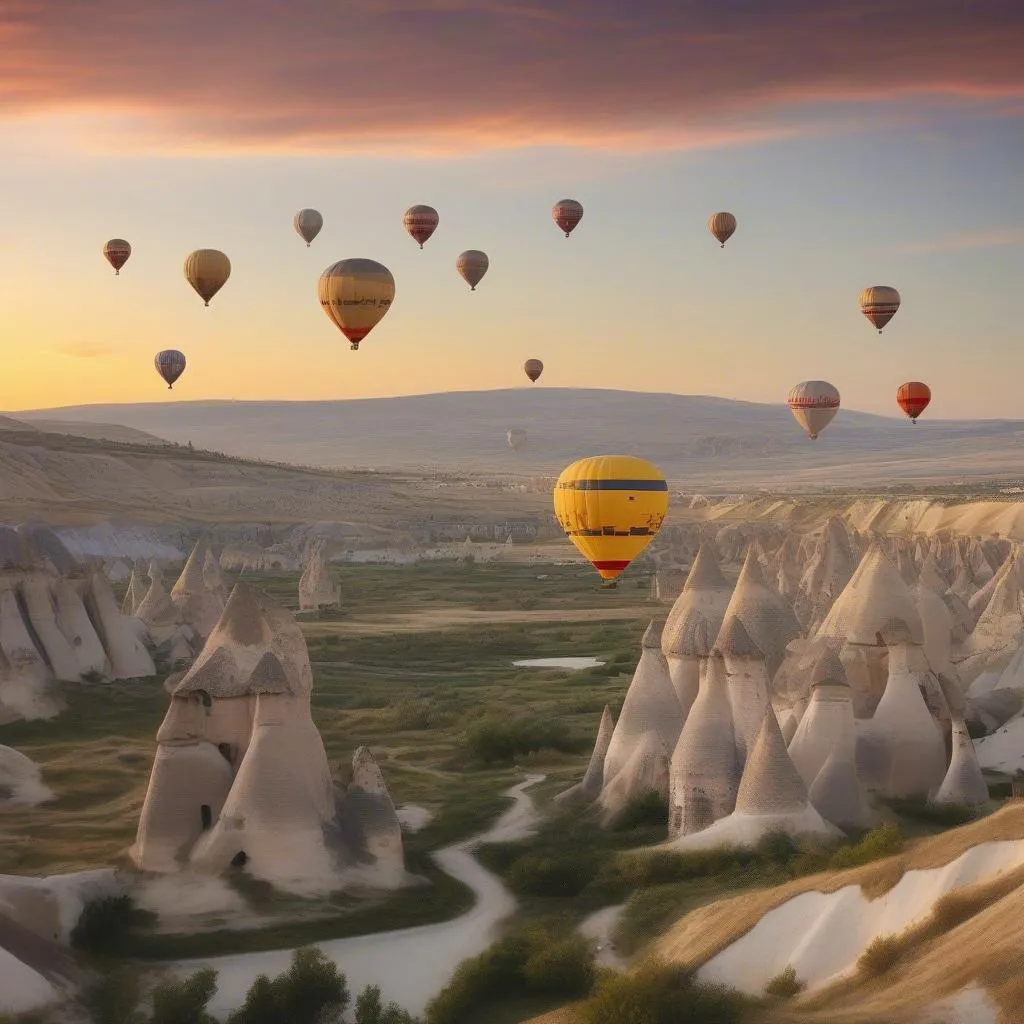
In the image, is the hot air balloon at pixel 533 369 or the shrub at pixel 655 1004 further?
the hot air balloon at pixel 533 369

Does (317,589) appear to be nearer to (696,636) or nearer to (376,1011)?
(696,636)

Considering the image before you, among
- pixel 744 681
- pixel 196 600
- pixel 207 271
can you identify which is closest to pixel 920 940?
pixel 744 681

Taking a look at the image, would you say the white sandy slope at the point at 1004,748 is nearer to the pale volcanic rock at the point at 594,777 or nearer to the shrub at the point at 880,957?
the pale volcanic rock at the point at 594,777

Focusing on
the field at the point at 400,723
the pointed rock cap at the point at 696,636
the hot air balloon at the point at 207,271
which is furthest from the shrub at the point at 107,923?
the hot air balloon at the point at 207,271

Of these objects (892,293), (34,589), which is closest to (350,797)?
(34,589)

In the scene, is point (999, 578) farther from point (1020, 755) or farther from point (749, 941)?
point (749, 941)

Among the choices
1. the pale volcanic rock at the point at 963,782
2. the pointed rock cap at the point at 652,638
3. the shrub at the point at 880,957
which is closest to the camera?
the shrub at the point at 880,957

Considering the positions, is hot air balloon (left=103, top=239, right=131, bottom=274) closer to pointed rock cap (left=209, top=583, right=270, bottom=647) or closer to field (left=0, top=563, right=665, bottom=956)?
field (left=0, top=563, right=665, bottom=956)
